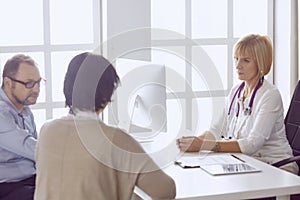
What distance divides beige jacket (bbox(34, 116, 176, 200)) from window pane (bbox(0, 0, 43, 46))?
2.33 m

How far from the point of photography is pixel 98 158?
1836mm

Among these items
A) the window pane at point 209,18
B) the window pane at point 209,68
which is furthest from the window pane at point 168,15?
the window pane at point 209,68

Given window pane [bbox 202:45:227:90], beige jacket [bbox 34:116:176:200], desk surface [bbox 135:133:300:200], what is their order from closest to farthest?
1. beige jacket [bbox 34:116:176:200]
2. desk surface [bbox 135:133:300:200]
3. window pane [bbox 202:45:227:90]

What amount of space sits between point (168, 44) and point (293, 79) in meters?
1.05

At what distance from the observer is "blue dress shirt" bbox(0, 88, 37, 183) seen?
2.57m

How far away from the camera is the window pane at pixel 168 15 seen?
4.36m

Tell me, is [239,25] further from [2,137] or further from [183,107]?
[2,137]

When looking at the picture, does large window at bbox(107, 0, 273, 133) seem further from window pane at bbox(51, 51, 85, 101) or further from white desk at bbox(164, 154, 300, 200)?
white desk at bbox(164, 154, 300, 200)

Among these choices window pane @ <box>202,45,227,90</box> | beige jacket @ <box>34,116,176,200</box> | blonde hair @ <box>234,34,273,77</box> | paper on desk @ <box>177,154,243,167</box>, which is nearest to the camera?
beige jacket @ <box>34,116,176,200</box>

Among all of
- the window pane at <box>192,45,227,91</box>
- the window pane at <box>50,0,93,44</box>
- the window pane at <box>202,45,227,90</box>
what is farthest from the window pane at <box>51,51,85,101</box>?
the window pane at <box>202,45,227,90</box>

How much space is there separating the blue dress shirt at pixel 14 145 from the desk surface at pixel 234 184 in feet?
2.27

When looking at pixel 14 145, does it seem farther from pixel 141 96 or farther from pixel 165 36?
pixel 165 36

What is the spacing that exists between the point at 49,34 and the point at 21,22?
0.22m

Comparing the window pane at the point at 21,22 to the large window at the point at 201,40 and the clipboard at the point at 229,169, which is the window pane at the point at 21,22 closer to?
the large window at the point at 201,40
